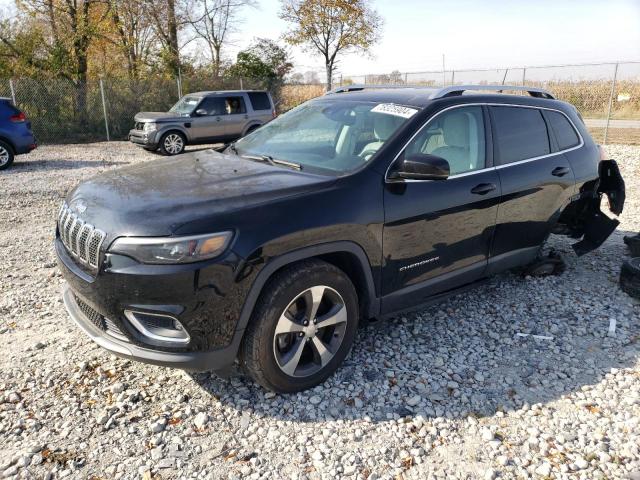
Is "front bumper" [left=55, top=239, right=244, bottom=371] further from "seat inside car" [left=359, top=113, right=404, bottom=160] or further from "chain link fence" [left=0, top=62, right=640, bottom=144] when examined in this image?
"chain link fence" [left=0, top=62, right=640, bottom=144]

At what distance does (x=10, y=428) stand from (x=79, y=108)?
17530 mm

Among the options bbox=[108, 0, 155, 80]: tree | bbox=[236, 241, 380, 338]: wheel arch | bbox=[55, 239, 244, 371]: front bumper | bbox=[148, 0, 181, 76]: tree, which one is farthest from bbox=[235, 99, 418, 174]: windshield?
bbox=[148, 0, 181, 76]: tree

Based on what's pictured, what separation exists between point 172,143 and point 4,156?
4092 millimetres

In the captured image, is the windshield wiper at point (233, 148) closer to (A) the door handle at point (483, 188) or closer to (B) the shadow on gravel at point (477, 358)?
(B) the shadow on gravel at point (477, 358)

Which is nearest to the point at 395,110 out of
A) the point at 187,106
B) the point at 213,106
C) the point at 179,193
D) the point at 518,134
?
the point at 518,134

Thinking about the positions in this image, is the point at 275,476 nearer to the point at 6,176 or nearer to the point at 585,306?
the point at 585,306

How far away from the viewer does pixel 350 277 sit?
3.31m

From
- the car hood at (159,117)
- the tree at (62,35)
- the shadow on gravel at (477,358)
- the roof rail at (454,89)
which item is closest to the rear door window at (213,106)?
the car hood at (159,117)

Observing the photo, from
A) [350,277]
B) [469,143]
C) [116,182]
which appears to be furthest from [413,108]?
[116,182]

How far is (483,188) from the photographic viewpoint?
3.82m

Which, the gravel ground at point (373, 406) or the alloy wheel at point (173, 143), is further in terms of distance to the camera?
the alloy wheel at point (173, 143)

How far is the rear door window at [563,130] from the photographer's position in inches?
181

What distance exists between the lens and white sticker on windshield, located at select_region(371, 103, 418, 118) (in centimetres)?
358

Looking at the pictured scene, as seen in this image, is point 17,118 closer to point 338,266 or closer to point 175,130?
point 175,130
